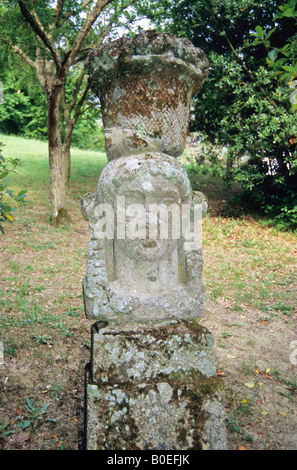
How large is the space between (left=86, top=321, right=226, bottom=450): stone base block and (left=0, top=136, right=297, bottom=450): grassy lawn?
648mm

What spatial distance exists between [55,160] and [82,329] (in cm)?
478

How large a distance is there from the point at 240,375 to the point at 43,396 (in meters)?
1.90

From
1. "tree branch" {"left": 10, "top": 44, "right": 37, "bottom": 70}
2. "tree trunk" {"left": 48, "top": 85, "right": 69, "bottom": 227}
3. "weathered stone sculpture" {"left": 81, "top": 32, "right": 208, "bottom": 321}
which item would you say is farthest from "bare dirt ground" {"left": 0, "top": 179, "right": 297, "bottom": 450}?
"tree branch" {"left": 10, "top": 44, "right": 37, "bottom": 70}

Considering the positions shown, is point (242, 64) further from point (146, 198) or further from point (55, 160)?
point (146, 198)

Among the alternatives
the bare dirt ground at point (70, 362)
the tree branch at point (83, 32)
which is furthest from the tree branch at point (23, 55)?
the bare dirt ground at point (70, 362)

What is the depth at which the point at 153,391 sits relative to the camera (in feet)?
8.16

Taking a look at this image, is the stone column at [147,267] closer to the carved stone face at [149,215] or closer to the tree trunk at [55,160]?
the carved stone face at [149,215]

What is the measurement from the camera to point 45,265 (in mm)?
6742

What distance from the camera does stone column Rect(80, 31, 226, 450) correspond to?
2438mm

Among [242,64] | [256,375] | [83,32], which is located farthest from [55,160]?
[256,375]

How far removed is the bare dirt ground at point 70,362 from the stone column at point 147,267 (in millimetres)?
666

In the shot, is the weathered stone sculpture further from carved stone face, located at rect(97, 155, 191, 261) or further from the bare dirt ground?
the bare dirt ground

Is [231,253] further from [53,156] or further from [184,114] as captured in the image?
[184,114]
